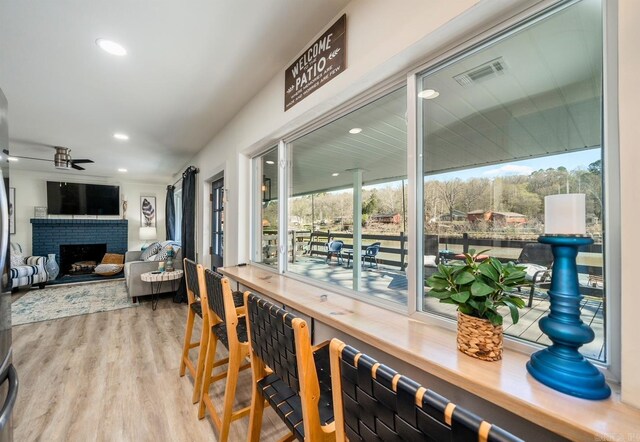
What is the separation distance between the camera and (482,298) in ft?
2.81

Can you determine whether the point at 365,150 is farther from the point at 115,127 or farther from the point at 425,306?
the point at 115,127

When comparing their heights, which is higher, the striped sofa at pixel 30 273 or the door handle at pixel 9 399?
the door handle at pixel 9 399

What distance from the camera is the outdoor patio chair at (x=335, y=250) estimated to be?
220 centimetres

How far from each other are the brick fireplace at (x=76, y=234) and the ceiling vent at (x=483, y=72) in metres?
8.12

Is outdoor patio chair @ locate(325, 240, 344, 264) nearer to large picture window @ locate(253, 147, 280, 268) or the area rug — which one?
large picture window @ locate(253, 147, 280, 268)

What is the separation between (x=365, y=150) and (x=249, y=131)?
121 centimetres

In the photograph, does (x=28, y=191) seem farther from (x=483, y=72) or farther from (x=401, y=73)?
(x=483, y=72)

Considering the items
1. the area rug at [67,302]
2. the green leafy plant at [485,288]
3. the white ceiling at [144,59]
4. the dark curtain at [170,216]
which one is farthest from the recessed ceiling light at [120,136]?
the green leafy plant at [485,288]

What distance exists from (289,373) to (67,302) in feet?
17.2

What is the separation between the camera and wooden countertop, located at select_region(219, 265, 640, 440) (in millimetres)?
604

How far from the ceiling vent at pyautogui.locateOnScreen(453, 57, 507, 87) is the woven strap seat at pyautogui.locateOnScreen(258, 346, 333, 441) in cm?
144

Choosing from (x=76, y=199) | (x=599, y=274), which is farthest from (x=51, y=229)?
(x=599, y=274)

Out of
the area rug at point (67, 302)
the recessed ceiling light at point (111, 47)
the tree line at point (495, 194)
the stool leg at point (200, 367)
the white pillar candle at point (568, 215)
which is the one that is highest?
the recessed ceiling light at point (111, 47)

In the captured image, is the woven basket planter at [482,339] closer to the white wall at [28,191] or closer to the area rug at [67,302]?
the area rug at [67,302]
